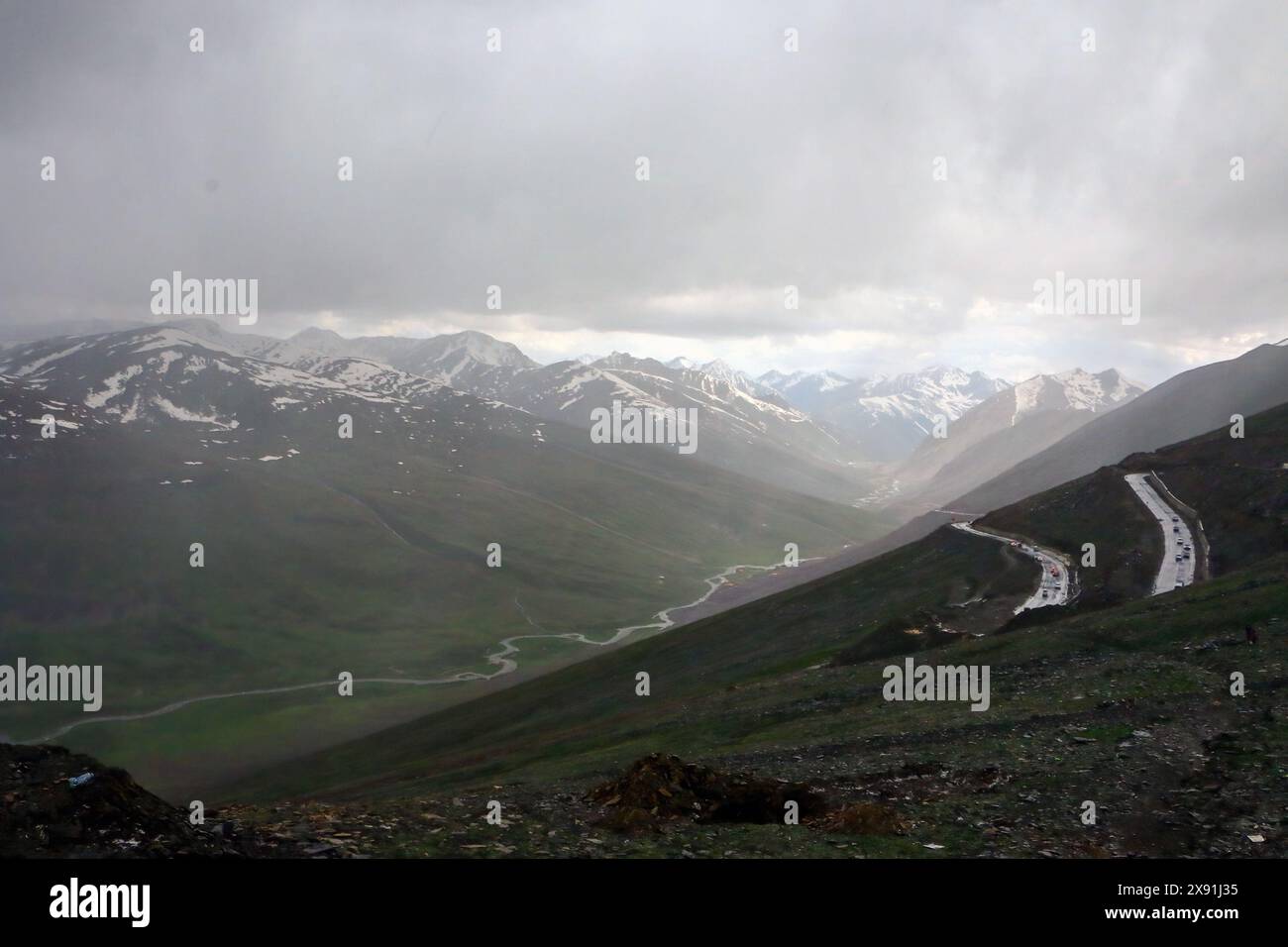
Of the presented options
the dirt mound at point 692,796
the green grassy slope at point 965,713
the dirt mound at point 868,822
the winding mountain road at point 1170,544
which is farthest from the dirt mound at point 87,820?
the winding mountain road at point 1170,544

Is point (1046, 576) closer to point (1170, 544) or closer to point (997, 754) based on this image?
point (1170, 544)

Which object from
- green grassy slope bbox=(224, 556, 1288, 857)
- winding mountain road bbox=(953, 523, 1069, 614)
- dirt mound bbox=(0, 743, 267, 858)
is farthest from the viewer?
winding mountain road bbox=(953, 523, 1069, 614)

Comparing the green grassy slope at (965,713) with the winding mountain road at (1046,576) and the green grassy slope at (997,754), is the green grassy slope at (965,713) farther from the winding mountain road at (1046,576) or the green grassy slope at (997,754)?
the winding mountain road at (1046,576)

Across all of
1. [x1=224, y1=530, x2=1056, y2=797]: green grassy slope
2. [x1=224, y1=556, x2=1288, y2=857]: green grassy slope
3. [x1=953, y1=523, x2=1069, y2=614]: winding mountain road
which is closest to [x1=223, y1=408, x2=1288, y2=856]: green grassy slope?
[x1=224, y1=556, x2=1288, y2=857]: green grassy slope

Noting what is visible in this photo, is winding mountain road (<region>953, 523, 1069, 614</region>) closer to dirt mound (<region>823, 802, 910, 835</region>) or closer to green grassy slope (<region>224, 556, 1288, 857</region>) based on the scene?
green grassy slope (<region>224, 556, 1288, 857</region>)

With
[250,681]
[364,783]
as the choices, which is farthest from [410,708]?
[364,783]

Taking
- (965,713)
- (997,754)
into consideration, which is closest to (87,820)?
(997,754)
